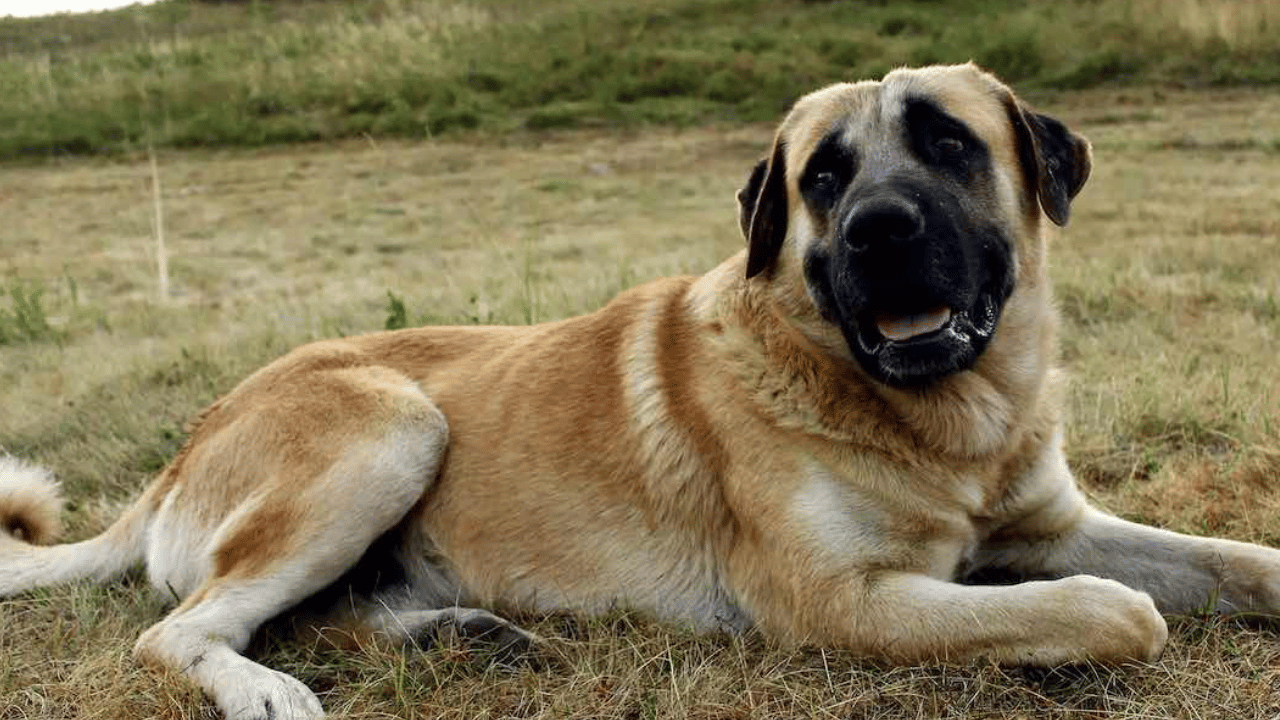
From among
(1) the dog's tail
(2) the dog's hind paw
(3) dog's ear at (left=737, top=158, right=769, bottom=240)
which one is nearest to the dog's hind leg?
(2) the dog's hind paw

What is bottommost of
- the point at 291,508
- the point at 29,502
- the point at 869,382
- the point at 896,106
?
the point at 29,502

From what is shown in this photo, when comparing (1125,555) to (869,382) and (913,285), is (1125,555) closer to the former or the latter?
(869,382)

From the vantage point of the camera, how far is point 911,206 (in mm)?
2609

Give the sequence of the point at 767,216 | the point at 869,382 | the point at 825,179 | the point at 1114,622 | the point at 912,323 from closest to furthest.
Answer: the point at 1114,622
the point at 912,323
the point at 869,382
the point at 825,179
the point at 767,216

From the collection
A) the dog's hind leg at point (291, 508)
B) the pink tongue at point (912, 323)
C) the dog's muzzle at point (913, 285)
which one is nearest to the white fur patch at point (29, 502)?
the dog's hind leg at point (291, 508)

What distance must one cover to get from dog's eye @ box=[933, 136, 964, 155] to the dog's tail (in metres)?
2.35

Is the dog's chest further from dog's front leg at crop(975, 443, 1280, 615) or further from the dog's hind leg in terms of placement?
the dog's hind leg

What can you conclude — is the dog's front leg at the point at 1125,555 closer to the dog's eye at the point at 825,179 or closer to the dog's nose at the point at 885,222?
the dog's nose at the point at 885,222

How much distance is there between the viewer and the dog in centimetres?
266

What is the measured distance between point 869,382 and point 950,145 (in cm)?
60

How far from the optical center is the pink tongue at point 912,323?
2.71m

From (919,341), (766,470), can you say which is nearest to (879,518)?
(766,470)

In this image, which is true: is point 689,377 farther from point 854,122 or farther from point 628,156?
point 628,156

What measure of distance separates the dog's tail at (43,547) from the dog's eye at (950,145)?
2.35 metres
